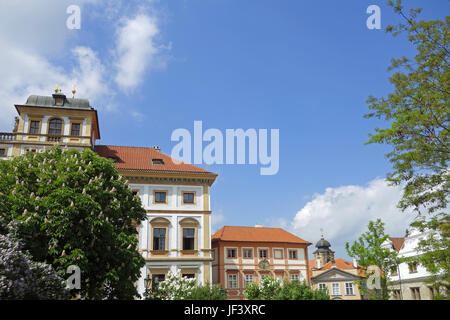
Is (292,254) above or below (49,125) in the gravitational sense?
below

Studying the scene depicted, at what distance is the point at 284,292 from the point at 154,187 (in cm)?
1575

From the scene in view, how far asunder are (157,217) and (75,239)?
65.5ft

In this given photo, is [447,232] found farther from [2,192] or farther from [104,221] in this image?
[2,192]

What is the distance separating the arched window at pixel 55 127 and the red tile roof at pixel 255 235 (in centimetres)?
2259

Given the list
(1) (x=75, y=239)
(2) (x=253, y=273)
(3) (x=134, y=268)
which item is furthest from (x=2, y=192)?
(2) (x=253, y=273)

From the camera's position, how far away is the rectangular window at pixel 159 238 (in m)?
35.5

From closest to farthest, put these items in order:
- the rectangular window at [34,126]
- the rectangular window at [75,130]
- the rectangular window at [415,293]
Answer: the rectangular window at [34,126]
the rectangular window at [75,130]
the rectangular window at [415,293]

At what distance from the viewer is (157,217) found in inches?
1422

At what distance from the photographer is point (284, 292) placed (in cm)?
3203

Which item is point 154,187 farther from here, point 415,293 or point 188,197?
point 415,293

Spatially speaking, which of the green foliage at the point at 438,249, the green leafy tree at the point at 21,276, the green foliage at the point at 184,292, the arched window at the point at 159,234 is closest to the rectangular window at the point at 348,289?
the arched window at the point at 159,234

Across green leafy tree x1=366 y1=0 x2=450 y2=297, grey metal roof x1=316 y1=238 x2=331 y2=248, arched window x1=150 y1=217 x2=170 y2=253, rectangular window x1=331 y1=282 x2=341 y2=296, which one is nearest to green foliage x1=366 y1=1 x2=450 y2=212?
green leafy tree x1=366 y1=0 x2=450 y2=297

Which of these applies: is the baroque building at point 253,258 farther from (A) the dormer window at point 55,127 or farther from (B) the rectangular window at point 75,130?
(A) the dormer window at point 55,127

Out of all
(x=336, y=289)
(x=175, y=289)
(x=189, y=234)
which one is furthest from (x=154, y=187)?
(x=336, y=289)
